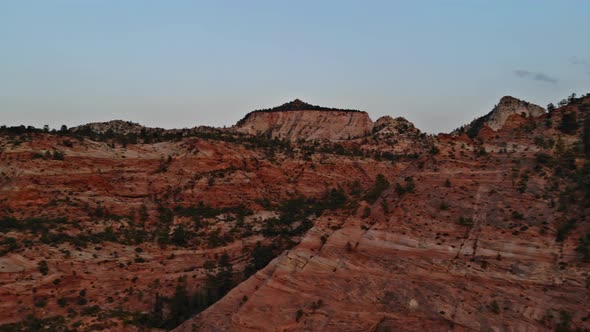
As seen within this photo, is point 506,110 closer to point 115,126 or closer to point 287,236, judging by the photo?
point 287,236

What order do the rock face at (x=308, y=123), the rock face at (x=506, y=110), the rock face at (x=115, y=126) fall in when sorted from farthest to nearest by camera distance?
1. the rock face at (x=308, y=123)
2. the rock face at (x=506, y=110)
3. the rock face at (x=115, y=126)

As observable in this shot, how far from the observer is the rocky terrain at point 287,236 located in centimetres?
3728

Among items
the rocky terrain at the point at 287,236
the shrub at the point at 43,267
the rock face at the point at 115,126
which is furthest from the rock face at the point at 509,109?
the shrub at the point at 43,267

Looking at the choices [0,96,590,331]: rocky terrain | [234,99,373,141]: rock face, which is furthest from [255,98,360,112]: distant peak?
[0,96,590,331]: rocky terrain

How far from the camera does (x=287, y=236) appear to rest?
5734 centimetres

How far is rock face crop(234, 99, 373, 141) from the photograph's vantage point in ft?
362

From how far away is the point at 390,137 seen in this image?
95.8 metres

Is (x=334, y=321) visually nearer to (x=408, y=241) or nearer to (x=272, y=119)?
(x=408, y=241)

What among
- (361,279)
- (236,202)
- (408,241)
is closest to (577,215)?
(408,241)

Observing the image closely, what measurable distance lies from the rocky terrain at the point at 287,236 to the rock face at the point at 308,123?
38.5m

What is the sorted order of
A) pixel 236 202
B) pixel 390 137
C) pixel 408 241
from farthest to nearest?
pixel 390 137 < pixel 236 202 < pixel 408 241

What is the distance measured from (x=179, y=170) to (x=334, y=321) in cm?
3069

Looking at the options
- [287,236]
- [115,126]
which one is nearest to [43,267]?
Result: [287,236]

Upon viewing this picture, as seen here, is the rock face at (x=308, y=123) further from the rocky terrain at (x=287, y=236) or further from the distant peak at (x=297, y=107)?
the rocky terrain at (x=287, y=236)
